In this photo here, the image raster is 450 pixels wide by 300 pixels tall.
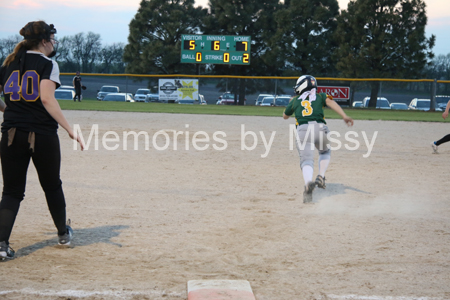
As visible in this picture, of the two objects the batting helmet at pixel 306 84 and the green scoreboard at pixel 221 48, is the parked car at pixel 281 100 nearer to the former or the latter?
the green scoreboard at pixel 221 48

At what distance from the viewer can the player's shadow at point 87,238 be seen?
4289 millimetres

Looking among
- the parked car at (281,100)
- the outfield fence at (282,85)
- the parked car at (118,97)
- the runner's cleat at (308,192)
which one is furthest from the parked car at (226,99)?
the runner's cleat at (308,192)

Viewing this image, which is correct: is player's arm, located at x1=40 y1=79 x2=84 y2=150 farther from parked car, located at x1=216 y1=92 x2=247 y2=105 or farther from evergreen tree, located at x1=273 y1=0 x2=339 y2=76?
evergreen tree, located at x1=273 y1=0 x2=339 y2=76

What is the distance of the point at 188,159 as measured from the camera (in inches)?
388

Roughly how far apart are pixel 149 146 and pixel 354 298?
870 cm

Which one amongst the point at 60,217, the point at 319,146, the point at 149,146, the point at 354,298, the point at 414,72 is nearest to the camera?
the point at 354,298

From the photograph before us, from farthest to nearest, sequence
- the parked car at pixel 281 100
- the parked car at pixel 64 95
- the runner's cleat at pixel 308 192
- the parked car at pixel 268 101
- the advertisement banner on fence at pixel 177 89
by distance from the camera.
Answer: the parked car at pixel 268 101 → the advertisement banner on fence at pixel 177 89 → the parked car at pixel 281 100 → the parked car at pixel 64 95 → the runner's cleat at pixel 308 192

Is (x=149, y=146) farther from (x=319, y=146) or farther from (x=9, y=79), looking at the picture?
(x=9, y=79)

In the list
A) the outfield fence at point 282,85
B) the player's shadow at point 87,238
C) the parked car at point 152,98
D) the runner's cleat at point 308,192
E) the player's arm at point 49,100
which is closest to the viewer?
the player's arm at point 49,100

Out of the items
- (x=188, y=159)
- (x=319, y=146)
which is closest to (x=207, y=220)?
(x=319, y=146)

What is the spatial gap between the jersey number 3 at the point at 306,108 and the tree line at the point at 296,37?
29661 mm

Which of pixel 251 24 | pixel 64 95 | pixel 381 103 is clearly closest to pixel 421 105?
pixel 381 103

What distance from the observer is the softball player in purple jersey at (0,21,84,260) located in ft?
12.9

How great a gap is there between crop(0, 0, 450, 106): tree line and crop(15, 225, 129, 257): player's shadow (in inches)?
1266
